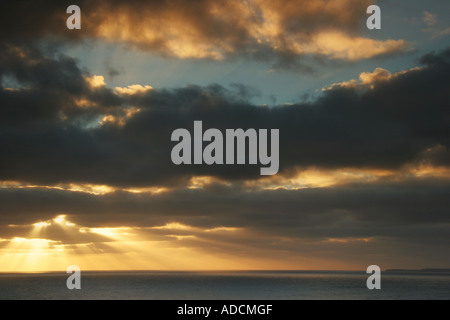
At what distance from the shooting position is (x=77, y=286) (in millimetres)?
190375
